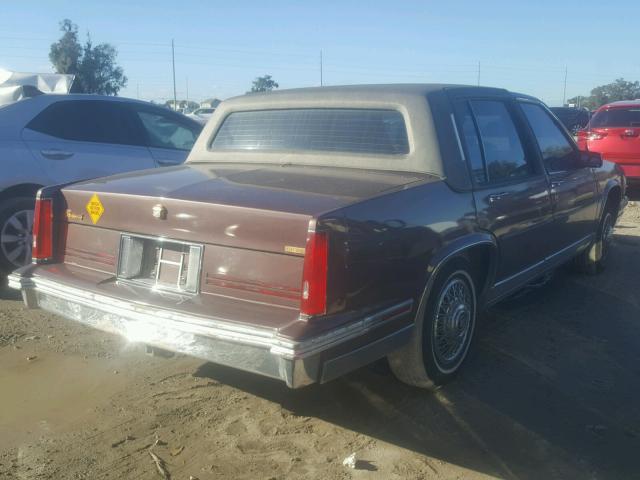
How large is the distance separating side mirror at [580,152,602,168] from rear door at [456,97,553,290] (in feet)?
2.85

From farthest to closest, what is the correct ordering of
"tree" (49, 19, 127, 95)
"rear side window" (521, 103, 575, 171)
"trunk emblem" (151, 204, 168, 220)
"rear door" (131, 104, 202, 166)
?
1. "tree" (49, 19, 127, 95)
2. "rear door" (131, 104, 202, 166)
3. "rear side window" (521, 103, 575, 171)
4. "trunk emblem" (151, 204, 168, 220)

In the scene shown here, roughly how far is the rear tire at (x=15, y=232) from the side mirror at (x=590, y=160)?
4.70 m

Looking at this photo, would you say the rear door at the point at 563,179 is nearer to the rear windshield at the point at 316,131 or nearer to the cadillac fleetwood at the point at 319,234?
the cadillac fleetwood at the point at 319,234

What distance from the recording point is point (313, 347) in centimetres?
273

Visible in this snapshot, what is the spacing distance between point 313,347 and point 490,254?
1.75 m

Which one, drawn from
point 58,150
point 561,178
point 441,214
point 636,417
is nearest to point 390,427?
point 441,214

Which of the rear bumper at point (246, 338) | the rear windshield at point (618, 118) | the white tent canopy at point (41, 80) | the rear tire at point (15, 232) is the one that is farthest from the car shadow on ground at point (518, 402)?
the white tent canopy at point (41, 80)

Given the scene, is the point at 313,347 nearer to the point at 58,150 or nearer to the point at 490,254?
the point at 490,254

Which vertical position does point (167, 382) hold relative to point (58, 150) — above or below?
below

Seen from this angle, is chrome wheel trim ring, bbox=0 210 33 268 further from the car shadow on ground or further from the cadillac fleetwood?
the car shadow on ground

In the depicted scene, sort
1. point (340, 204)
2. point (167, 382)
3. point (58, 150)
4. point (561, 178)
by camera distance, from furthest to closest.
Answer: point (58, 150)
point (561, 178)
point (167, 382)
point (340, 204)

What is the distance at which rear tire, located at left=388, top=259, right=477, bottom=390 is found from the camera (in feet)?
11.6

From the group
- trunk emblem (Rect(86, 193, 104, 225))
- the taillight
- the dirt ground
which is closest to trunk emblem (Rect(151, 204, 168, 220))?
trunk emblem (Rect(86, 193, 104, 225))

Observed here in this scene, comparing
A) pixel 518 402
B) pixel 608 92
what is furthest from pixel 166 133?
pixel 608 92
